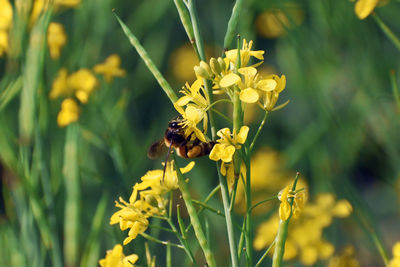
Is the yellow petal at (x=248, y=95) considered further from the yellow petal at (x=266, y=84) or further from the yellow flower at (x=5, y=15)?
the yellow flower at (x=5, y=15)

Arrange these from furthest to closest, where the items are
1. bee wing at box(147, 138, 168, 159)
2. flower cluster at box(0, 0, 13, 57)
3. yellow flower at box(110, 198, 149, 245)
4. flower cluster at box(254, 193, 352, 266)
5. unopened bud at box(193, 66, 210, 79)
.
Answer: flower cluster at box(0, 0, 13, 57) → flower cluster at box(254, 193, 352, 266) → bee wing at box(147, 138, 168, 159) → yellow flower at box(110, 198, 149, 245) → unopened bud at box(193, 66, 210, 79)

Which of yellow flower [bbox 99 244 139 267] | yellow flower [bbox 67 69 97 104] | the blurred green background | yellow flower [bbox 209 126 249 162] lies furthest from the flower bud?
yellow flower [bbox 67 69 97 104]

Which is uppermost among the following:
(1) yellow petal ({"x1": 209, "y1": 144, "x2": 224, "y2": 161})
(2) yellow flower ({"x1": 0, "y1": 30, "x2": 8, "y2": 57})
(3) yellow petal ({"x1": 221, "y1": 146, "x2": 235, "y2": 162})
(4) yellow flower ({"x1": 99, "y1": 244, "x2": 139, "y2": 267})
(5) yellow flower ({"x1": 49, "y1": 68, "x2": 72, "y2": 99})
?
(2) yellow flower ({"x1": 0, "y1": 30, "x2": 8, "y2": 57})

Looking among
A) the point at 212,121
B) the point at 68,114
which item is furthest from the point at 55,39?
the point at 212,121

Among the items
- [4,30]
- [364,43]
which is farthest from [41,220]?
[364,43]

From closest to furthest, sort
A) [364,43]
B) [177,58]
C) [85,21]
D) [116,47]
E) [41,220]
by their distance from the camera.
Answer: [41,220], [364,43], [85,21], [116,47], [177,58]

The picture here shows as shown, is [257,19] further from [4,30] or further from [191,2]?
[191,2]

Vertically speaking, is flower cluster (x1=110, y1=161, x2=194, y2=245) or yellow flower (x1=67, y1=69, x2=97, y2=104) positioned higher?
yellow flower (x1=67, y1=69, x2=97, y2=104)

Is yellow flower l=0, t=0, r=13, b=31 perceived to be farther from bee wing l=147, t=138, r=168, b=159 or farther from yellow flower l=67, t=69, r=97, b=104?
bee wing l=147, t=138, r=168, b=159
